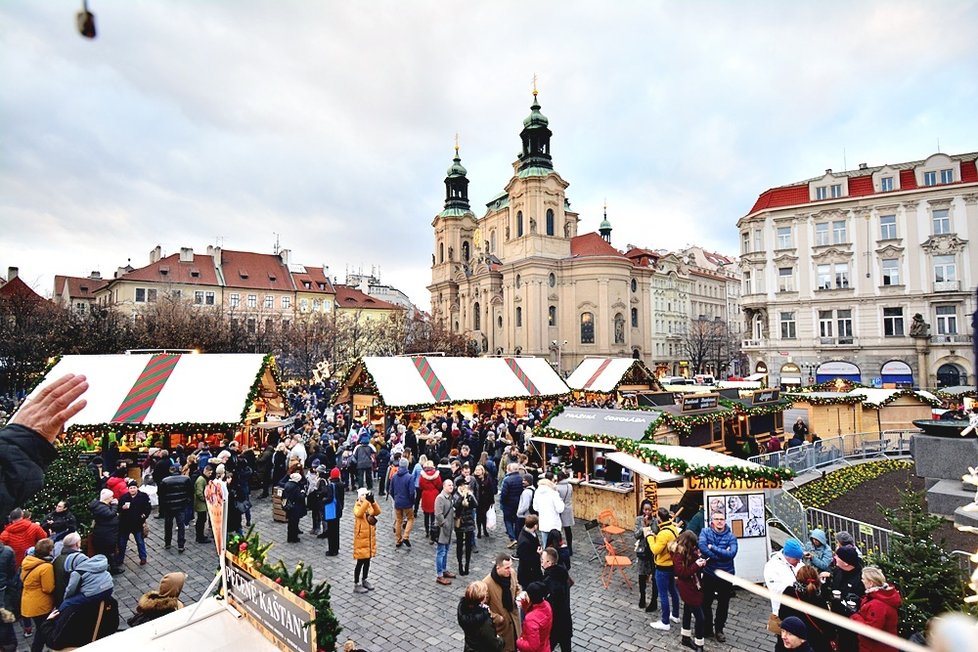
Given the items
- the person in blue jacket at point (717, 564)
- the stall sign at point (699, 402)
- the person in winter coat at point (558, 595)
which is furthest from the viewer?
the stall sign at point (699, 402)

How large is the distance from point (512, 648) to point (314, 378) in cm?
3740

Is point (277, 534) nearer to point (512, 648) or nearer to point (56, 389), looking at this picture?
point (512, 648)

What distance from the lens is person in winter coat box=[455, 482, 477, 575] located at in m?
8.70

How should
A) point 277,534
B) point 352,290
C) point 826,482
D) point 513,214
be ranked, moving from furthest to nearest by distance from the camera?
point 352,290
point 513,214
point 826,482
point 277,534

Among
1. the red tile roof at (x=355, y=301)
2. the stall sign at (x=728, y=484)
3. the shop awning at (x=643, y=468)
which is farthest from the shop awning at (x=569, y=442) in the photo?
the red tile roof at (x=355, y=301)

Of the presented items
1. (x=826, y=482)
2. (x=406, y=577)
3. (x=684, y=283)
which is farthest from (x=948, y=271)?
(x=406, y=577)

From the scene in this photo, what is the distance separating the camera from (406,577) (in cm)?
876

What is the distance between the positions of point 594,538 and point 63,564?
8.64 m

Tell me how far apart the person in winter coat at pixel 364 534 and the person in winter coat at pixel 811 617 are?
5.61m

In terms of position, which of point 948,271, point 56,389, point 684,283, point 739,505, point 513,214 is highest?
point 513,214

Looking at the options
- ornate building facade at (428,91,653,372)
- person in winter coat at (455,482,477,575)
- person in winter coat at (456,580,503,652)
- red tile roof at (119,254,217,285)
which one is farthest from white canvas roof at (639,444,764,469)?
red tile roof at (119,254,217,285)

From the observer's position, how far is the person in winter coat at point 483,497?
10.2 metres

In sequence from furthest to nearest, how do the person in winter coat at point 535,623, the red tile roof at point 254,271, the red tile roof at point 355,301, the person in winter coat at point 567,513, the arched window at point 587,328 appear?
the red tile roof at point 355,301 → the red tile roof at point 254,271 → the arched window at point 587,328 → the person in winter coat at point 567,513 → the person in winter coat at point 535,623

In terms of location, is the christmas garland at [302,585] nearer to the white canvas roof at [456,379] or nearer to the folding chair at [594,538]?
the folding chair at [594,538]
